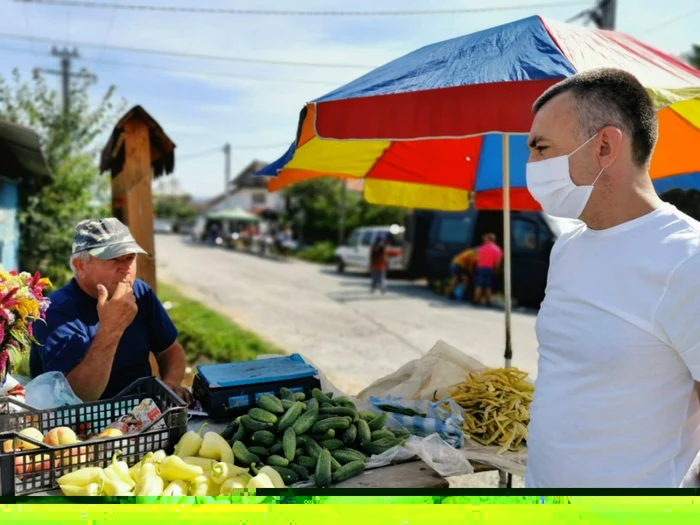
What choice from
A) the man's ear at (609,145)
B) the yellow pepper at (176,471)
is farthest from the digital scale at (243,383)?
the man's ear at (609,145)

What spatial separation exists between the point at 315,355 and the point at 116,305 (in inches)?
249

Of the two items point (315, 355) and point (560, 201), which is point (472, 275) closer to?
point (315, 355)

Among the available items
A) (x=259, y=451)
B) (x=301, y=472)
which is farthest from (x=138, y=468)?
(x=301, y=472)

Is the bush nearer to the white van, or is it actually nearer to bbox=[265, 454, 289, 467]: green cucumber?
the white van

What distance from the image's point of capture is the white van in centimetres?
2028

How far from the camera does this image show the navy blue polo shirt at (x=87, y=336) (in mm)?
2658

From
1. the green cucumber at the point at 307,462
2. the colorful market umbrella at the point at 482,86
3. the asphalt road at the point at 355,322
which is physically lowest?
the asphalt road at the point at 355,322

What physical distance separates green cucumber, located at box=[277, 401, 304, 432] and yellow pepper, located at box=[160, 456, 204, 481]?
43 centimetres

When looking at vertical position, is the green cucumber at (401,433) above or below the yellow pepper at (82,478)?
below

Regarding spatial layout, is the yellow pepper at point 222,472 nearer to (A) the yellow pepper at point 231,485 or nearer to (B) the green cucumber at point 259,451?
(A) the yellow pepper at point 231,485

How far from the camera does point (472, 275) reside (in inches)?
600

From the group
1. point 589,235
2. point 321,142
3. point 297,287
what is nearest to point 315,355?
point 321,142

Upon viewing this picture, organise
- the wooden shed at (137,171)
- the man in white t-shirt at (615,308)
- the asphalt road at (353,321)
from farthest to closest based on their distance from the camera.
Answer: the asphalt road at (353,321)
the wooden shed at (137,171)
the man in white t-shirt at (615,308)

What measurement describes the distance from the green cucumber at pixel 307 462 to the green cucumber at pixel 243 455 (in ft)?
0.51
